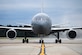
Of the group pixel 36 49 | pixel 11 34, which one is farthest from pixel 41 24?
pixel 36 49

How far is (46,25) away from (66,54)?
492 inches

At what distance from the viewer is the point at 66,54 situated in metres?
13.5

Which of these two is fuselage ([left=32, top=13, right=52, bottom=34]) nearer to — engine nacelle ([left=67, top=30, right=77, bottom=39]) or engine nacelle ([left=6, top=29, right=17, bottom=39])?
engine nacelle ([left=6, top=29, right=17, bottom=39])

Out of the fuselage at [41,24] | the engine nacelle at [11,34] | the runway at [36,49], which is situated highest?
the fuselage at [41,24]

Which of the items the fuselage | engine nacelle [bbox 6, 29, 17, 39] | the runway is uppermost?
the fuselage

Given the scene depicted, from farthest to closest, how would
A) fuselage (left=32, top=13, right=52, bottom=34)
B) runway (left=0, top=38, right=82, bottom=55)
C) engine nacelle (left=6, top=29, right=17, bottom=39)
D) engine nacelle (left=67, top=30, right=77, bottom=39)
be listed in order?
engine nacelle (left=67, top=30, right=77, bottom=39)
engine nacelle (left=6, top=29, right=17, bottom=39)
fuselage (left=32, top=13, right=52, bottom=34)
runway (left=0, top=38, right=82, bottom=55)

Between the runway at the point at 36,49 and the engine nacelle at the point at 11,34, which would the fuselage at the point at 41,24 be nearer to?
the engine nacelle at the point at 11,34

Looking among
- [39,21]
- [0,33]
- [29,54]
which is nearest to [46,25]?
[39,21]

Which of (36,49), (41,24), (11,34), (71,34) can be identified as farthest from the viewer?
(71,34)

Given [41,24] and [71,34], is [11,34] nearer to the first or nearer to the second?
[41,24]

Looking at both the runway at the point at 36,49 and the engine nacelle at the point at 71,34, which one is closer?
the runway at the point at 36,49

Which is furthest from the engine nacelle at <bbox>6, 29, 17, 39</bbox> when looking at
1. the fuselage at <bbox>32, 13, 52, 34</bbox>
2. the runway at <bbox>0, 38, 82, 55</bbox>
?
the runway at <bbox>0, 38, 82, 55</bbox>

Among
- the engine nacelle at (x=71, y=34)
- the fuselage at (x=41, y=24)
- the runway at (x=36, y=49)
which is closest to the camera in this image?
the runway at (x=36, y=49)

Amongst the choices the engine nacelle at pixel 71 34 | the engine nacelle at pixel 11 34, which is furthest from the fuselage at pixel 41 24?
the engine nacelle at pixel 71 34
